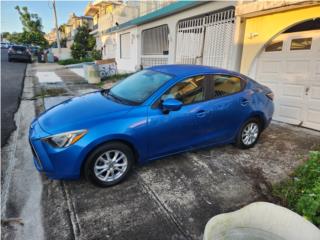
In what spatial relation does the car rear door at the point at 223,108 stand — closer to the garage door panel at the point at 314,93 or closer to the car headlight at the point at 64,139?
the car headlight at the point at 64,139

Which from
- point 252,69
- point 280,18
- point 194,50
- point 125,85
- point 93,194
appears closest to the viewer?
point 93,194

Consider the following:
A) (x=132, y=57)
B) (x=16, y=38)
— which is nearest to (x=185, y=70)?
(x=132, y=57)

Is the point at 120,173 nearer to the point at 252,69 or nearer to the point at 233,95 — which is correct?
the point at 233,95

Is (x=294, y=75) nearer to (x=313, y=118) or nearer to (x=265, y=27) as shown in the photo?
(x=313, y=118)

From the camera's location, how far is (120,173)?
3061mm

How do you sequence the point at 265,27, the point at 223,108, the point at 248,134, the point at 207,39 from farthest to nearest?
the point at 207,39 < the point at 265,27 < the point at 248,134 < the point at 223,108

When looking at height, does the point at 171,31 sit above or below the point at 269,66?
above

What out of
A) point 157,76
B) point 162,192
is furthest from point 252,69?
point 162,192

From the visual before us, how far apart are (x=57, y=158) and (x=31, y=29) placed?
149 feet

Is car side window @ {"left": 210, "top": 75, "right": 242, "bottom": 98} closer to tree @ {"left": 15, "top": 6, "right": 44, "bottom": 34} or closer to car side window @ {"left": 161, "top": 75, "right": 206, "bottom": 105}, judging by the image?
car side window @ {"left": 161, "top": 75, "right": 206, "bottom": 105}

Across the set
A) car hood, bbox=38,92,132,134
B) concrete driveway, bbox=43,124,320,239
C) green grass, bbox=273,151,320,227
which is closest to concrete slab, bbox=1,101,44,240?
concrete driveway, bbox=43,124,320,239

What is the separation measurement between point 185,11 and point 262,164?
22.0 ft

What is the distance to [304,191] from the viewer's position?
2832 millimetres

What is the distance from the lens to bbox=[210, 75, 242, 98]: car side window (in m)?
3.67
